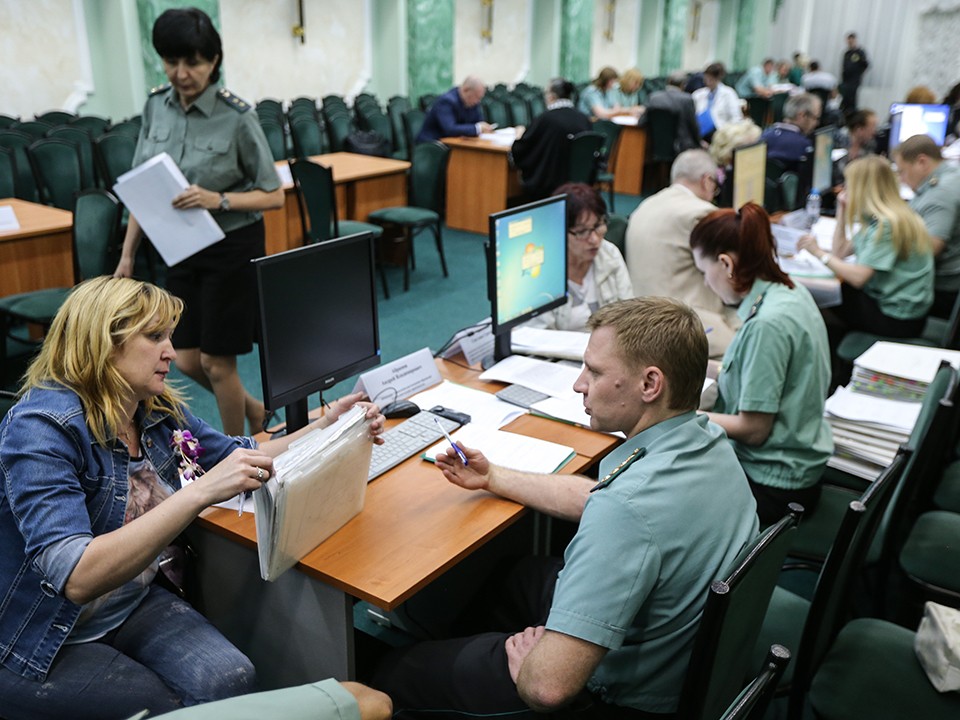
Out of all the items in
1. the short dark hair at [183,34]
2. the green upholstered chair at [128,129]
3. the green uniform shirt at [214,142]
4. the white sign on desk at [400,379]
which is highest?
the short dark hair at [183,34]

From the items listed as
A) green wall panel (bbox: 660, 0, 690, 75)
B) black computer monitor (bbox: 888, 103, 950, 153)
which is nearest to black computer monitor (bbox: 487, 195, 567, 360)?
black computer monitor (bbox: 888, 103, 950, 153)

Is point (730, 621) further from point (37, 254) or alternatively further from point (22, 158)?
point (22, 158)

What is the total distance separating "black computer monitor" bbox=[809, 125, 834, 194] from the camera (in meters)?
5.36

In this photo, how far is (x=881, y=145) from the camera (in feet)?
24.0

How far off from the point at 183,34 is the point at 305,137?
15.0ft

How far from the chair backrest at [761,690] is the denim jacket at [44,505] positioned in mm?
1077

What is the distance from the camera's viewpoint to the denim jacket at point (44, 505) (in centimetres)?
151

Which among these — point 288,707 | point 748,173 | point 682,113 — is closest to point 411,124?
point 682,113

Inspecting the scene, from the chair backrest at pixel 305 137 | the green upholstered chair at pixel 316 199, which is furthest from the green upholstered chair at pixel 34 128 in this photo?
the green upholstered chair at pixel 316 199

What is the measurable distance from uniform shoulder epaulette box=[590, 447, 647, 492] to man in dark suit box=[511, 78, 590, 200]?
5348mm

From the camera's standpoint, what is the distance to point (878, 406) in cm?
284

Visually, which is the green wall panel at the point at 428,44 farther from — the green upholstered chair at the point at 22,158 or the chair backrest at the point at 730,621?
the chair backrest at the point at 730,621

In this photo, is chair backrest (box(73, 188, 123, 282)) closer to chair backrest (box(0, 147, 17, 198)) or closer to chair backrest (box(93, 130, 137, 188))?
chair backrest (box(0, 147, 17, 198))

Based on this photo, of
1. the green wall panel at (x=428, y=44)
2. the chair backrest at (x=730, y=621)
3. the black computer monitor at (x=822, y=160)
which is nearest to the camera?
the chair backrest at (x=730, y=621)
